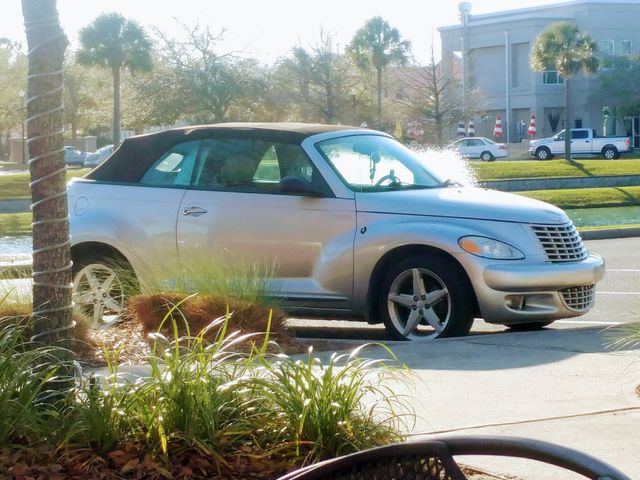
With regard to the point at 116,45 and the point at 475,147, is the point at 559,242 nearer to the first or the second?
the point at 116,45

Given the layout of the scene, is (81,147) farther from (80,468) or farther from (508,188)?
(80,468)

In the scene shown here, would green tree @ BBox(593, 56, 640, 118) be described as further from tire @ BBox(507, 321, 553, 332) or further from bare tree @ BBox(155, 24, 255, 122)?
tire @ BBox(507, 321, 553, 332)

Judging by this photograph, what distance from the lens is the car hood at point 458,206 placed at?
873cm

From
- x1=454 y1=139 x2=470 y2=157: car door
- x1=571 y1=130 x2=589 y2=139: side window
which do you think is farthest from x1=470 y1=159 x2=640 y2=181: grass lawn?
x1=571 y1=130 x2=589 y2=139: side window

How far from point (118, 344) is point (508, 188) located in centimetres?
3160

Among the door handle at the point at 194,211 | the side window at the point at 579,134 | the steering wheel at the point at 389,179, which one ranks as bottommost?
the door handle at the point at 194,211

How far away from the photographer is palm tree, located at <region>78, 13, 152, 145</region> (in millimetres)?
53531

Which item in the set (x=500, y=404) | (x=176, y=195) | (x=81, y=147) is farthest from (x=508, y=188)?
(x=81, y=147)

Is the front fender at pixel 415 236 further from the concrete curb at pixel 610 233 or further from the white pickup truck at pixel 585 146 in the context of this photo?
the white pickup truck at pixel 585 146

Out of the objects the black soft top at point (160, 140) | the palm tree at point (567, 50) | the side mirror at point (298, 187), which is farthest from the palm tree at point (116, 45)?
the side mirror at point (298, 187)

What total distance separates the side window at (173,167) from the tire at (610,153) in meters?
52.8

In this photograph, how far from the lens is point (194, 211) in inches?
369

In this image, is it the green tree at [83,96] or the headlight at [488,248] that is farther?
the green tree at [83,96]

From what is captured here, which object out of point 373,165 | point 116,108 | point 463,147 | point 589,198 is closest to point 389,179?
point 373,165
